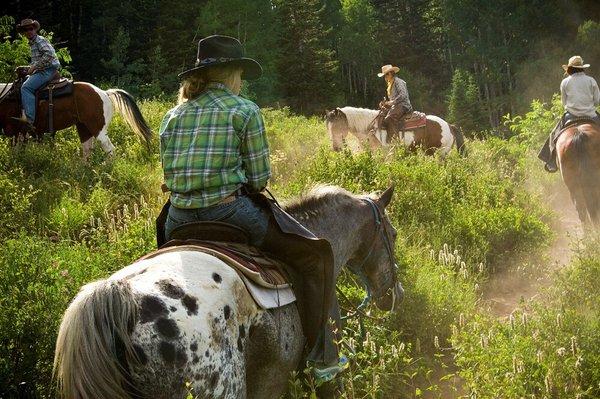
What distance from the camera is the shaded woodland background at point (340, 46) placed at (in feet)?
114

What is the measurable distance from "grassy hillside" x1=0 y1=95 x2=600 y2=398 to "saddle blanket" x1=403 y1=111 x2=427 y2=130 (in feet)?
8.01

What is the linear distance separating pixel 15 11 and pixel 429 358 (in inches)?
1260

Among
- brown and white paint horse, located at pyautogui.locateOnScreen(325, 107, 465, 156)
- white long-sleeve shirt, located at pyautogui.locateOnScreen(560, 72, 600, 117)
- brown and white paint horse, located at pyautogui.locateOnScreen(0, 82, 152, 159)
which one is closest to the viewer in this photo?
white long-sleeve shirt, located at pyautogui.locateOnScreen(560, 72, 600, 117)

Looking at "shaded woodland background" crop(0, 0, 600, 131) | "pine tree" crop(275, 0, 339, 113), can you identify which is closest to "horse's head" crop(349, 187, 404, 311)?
"shaded woodland background" crop(0, 0, 600, 131)

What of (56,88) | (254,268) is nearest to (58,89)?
(56,88)

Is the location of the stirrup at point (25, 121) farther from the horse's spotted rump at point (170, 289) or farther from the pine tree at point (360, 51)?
the pine tree at point (360, 51)

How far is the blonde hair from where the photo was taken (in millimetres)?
3598

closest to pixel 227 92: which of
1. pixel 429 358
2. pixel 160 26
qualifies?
pixel 429 358

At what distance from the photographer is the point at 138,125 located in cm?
1133

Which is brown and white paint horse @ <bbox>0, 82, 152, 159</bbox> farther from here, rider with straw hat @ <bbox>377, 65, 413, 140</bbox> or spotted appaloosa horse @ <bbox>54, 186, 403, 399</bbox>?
spotted appaloosa horse @ <bbox>54, 186, 403, 399</bbox>

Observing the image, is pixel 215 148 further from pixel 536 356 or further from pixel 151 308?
pixel 536 356

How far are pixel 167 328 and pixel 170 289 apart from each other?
183 millimetres

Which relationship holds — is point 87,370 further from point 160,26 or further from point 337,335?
point 160,26

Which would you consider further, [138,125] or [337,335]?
[138,125]
